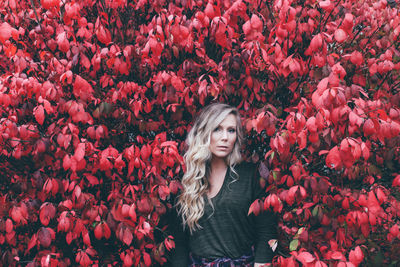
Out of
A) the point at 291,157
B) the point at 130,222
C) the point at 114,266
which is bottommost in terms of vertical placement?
the point at 114,266

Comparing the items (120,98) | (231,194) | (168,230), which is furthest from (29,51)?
(231,194)

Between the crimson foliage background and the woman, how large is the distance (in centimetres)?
15

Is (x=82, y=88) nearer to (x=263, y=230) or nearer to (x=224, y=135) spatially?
(x=224, y=135)

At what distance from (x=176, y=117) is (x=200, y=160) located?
427 millimetres

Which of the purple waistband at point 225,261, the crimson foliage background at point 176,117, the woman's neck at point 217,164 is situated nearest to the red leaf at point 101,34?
the crimson foliage background at point 176,117

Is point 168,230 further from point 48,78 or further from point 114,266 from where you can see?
point 48,78

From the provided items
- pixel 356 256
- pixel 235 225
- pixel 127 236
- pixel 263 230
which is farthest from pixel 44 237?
pixel 356 256

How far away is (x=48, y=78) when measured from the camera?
2.53m

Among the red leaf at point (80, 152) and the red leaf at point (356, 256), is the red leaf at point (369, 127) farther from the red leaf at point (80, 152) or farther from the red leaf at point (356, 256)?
the red leaf at point (80, 152)

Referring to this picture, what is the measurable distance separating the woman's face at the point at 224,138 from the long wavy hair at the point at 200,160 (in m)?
0.04

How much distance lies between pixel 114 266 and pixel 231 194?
1320 millimetres

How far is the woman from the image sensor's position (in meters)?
2.52

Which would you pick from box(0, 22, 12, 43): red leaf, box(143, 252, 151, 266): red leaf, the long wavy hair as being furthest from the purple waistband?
box(0, 22, 12, 43): red leaf

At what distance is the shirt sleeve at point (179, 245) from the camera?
271cm
